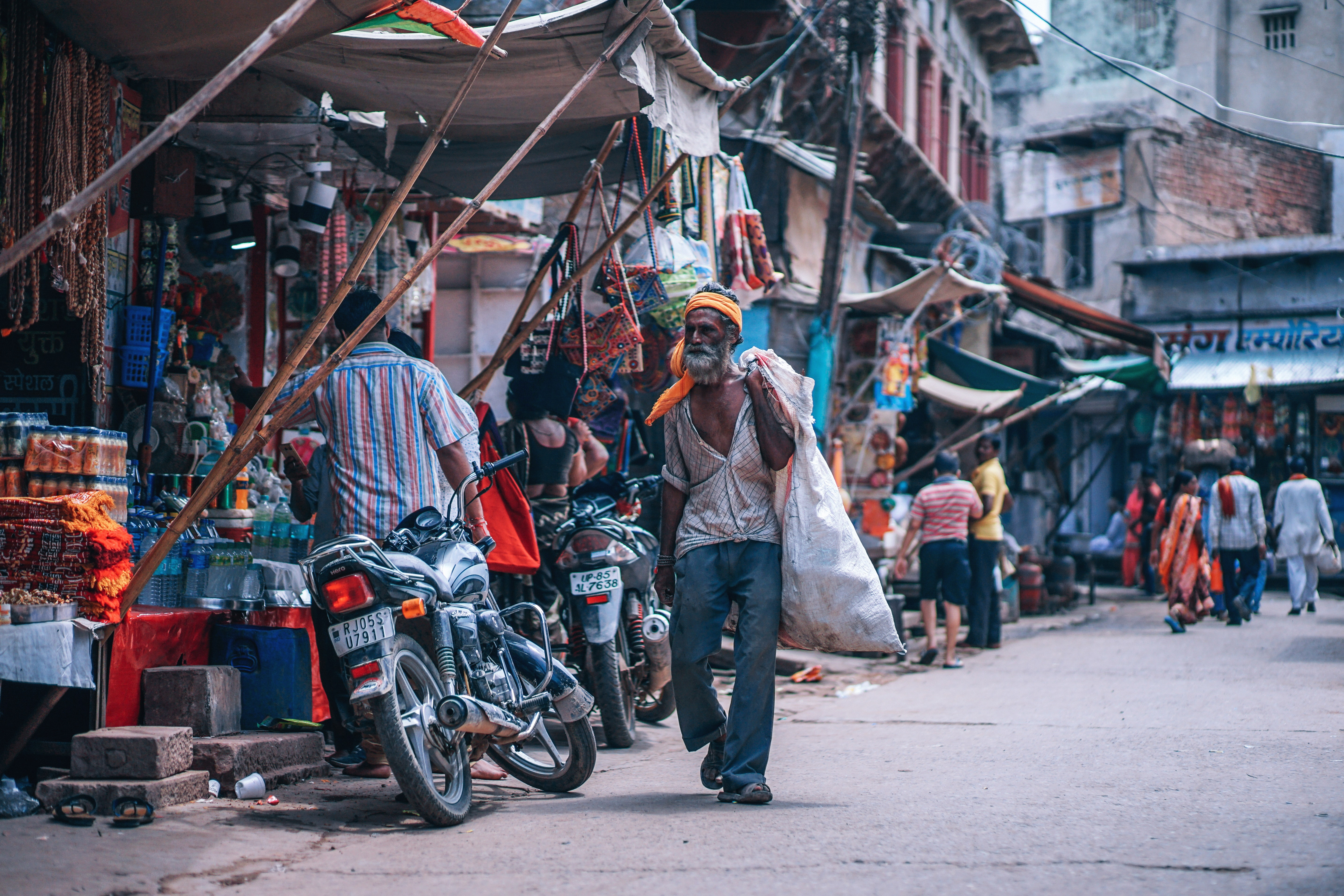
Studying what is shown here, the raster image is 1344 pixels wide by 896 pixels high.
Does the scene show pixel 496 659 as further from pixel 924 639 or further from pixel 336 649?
pixel 924 639

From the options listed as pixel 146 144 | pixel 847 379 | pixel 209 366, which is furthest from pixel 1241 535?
pixel 146 144

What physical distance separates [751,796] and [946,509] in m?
7.07

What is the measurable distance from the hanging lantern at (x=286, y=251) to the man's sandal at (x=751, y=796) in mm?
5245

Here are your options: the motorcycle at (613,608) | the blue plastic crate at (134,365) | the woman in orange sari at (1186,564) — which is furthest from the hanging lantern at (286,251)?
the woman in orange sari at (1186,564)

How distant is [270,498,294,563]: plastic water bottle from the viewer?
22.7 ft

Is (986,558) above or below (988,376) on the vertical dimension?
below

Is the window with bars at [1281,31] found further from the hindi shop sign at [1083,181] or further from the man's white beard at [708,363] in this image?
the man's white beard at [708,363]

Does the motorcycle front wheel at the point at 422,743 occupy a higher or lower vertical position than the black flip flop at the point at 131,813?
higher

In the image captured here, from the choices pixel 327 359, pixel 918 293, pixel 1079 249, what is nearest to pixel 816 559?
pixel 327 359

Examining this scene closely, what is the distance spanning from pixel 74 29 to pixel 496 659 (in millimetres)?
3069

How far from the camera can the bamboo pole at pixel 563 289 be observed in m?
7.24

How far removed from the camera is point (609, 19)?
582 cm

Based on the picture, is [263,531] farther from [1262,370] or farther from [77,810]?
[1262,370]

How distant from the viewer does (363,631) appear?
4559mm
